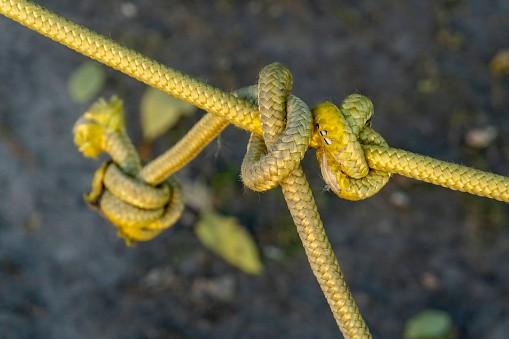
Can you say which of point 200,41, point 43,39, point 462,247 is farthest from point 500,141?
point 43,39

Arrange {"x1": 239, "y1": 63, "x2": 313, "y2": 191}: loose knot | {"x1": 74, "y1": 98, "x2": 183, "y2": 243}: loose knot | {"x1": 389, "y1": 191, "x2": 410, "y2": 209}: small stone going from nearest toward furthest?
{"x1": 239, "y1": 63, "x2": 313, "y2": 191}: loose knot → {"x1": 74, "y1": 98, "x2": 183, "y2": 243}: loose knot → {"x1": 389, "y1": 191, "x2": 410, "y2": 209}: small stone

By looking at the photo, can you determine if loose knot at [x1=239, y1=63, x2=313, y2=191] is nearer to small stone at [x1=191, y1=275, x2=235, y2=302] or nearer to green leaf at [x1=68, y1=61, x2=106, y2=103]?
small stone at [x1=191, y1=275, x2=235, y2=302]

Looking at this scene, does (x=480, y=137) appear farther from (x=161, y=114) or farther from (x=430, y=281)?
(x=161, y=114)

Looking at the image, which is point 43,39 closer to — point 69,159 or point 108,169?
point 69,159

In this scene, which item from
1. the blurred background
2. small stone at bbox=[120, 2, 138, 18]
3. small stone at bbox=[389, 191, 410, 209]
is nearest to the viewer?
the blurred background

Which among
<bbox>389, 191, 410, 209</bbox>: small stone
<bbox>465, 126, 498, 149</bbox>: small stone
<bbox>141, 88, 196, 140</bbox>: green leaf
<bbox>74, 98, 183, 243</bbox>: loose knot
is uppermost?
<bbox>465, 126, 498, 149</bbox>: small stone

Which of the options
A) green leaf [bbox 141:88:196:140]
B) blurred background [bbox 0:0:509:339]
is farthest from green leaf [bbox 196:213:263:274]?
green leaf [bbox 141:88:196:140]

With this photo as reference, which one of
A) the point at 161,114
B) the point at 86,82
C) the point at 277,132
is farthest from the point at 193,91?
the point at 86,82
